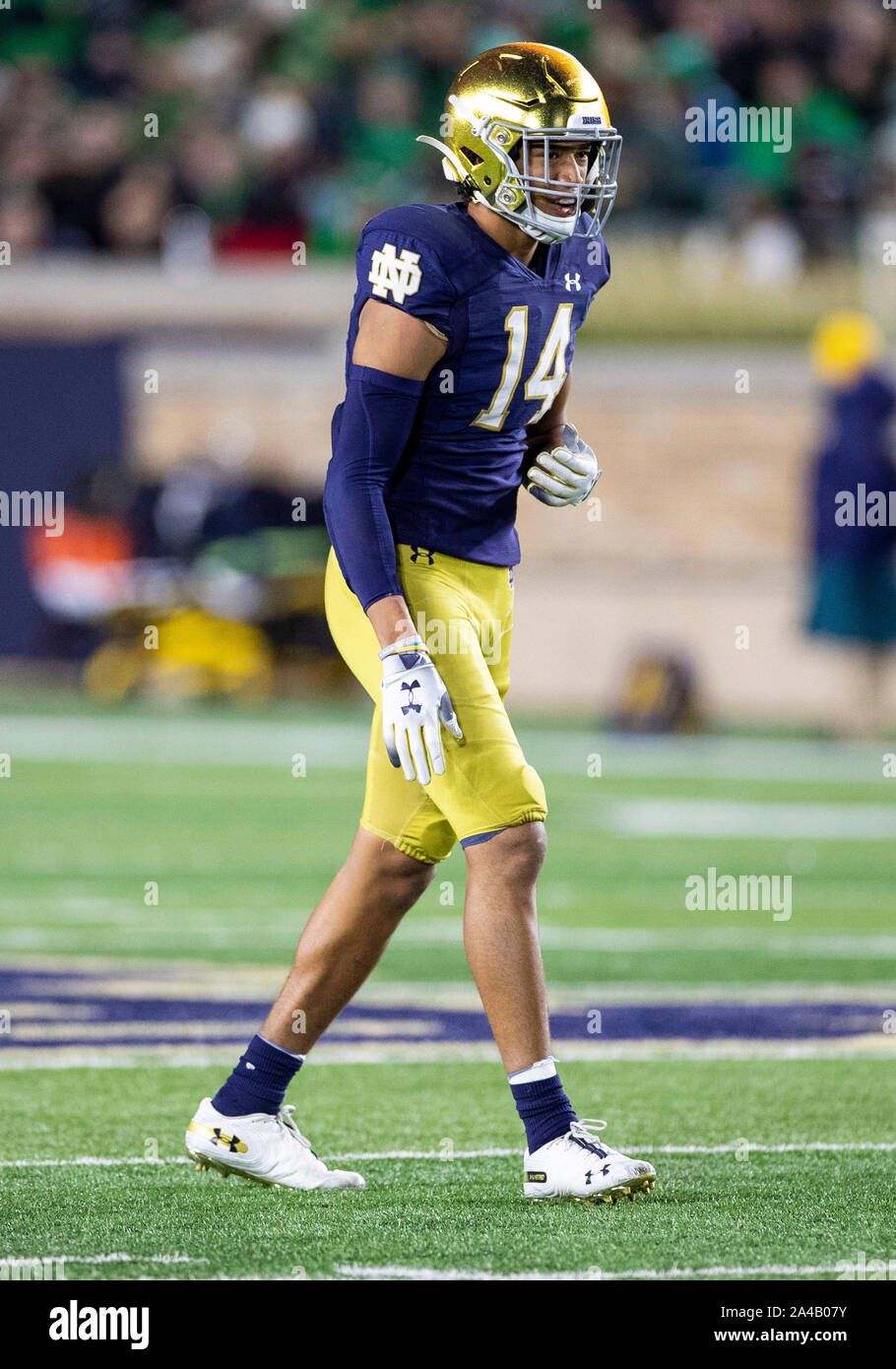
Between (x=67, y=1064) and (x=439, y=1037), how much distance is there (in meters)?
1.00

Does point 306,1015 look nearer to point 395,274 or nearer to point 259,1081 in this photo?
point 259,1081

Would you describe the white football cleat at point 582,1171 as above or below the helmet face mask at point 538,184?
below

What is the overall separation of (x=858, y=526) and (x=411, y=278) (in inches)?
414

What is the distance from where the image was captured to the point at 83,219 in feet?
67.0

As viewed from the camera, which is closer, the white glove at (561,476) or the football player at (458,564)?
the football player at (458,564)

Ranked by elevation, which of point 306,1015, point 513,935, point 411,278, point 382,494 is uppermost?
point 411,278

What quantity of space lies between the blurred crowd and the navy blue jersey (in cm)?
1461

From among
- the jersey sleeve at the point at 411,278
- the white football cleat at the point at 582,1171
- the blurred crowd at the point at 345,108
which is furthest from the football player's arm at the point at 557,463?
the blurred crowd at the point at 345,108

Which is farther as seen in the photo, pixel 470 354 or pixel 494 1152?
pixel 494 1152

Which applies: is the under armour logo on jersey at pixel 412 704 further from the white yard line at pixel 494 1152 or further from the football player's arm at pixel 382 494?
the white yard line at pixel 494 1152

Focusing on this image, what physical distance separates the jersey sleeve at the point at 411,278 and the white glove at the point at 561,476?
21.9 inches

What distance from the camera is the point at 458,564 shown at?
15.0 feet

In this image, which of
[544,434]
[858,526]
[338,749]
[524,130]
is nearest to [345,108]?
[858,526]

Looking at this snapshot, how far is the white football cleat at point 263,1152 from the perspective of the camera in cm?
450
